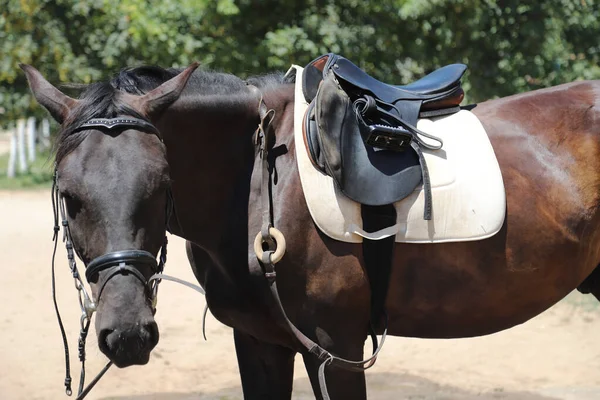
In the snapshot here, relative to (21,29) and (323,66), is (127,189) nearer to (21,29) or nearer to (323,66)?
(323,66)

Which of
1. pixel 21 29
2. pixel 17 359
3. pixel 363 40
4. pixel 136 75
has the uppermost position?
pixel 136 75

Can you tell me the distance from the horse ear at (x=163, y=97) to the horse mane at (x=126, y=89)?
0.06 metres

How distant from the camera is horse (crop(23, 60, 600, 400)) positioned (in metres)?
2.48

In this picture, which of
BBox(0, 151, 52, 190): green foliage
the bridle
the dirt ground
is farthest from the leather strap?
BBox(0, 151, 52, 190): green foliage

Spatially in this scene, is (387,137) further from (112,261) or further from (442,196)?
(112,261)

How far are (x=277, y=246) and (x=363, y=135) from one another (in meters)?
0.52

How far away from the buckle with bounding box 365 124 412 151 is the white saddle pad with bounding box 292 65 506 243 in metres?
0.13

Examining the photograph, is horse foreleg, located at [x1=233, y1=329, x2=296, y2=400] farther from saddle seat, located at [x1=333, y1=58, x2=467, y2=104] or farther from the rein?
saddle seat, located at [x1=333, y1=58, x2=467, y2=104]

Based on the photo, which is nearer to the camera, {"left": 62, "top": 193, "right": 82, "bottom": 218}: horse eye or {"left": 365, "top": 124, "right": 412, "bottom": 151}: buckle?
{"left": 62, "top": 193, "right": 82, "bottom": 218}: horse eye

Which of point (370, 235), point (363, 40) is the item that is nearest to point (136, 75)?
point (370, 235)

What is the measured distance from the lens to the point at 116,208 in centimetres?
229

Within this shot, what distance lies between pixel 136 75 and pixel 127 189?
1.94 feet

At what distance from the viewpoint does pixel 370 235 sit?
273 centimetres

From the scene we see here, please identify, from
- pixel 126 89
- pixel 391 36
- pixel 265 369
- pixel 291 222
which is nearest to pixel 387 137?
pixel 291 222
